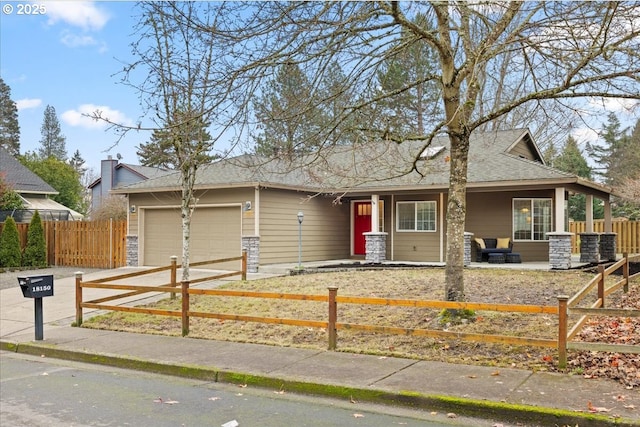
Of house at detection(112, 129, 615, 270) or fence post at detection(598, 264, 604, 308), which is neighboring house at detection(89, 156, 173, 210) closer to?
house at detection(112, 129, 615, 270)

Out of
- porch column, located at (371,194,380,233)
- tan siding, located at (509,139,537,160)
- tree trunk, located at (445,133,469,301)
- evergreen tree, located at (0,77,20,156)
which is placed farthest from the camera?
evergreen tree, located at (0,77,20,156)

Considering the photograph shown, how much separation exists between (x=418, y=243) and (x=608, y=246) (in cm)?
699

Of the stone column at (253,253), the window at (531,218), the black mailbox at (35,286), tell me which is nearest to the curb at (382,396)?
the black mailbox at (35,286)

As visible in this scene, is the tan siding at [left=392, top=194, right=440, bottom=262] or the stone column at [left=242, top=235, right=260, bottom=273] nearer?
the stone column at [left=242, top=235, right=260, bottom=273]

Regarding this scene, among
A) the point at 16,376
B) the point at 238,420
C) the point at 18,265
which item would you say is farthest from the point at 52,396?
the point at 18,265

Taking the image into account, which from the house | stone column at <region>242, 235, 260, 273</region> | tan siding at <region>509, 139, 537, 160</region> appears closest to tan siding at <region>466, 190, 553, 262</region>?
the house

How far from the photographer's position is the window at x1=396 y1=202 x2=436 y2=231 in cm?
1880

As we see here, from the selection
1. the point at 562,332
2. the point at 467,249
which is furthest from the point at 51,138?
the point at 562,332

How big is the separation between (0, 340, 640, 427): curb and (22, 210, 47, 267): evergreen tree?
46.4 ft

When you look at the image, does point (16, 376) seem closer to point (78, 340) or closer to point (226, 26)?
point (78, 340)

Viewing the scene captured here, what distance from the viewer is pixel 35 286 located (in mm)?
8695

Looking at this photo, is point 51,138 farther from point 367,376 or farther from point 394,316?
point 367,376

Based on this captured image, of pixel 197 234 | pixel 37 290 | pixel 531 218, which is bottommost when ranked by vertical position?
pixel 37 290

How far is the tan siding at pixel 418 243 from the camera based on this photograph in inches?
733
